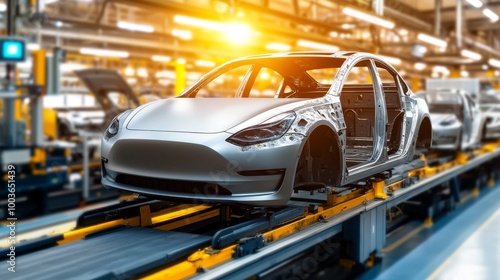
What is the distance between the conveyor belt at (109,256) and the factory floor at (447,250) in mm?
2339

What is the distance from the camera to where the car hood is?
287cm

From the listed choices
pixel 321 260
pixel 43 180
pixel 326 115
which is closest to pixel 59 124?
pixel 43 180

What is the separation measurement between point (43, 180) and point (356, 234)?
501 centimetres

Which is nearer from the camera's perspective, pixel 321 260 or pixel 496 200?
pixel 321 260

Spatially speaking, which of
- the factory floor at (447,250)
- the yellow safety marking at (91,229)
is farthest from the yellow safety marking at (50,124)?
the factory floor at (447,250)

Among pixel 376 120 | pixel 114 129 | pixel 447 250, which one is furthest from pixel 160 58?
pixel 114 129

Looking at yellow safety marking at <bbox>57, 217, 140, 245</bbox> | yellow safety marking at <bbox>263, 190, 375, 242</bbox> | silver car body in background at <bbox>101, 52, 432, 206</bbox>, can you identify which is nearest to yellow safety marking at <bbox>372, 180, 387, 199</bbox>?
yellow safety marking at <bbox>263, 190, 375, 242</bbox>

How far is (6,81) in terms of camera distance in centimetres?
643

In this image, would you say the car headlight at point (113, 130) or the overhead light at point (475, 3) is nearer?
the car headlight at point (113, 130)

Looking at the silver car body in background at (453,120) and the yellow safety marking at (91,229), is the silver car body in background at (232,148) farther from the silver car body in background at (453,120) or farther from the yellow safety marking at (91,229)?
the silver car body in background at (453,120)

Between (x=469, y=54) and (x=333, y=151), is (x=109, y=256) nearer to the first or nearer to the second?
(x=333, y=151)

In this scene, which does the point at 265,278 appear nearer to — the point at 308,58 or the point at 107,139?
the point at 107,139

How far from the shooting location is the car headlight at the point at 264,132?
2.76 meters

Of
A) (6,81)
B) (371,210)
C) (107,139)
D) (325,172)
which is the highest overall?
(6,81)
